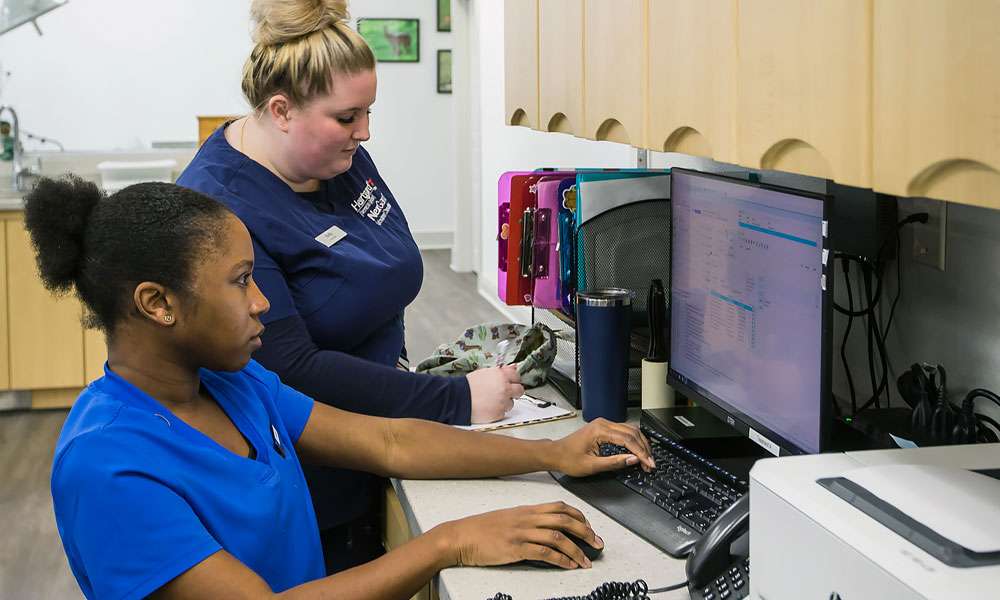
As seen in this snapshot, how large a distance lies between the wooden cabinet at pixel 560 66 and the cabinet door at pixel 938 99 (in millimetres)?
980

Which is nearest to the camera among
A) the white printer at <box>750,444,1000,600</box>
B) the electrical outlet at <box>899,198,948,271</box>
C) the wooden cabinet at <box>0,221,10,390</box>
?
the white printer at <box>750,444,1000,600</box>

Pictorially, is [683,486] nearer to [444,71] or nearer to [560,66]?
[560,66]

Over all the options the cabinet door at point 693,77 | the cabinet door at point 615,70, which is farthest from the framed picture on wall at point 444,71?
the cabinet door at point 693,77

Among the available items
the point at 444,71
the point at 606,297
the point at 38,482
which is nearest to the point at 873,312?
the point at 606,297

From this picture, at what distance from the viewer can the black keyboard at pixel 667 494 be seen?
1460 millimetres

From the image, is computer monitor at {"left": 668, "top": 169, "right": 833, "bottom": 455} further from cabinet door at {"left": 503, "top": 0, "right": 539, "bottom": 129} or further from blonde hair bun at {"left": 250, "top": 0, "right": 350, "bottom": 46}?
blonde hair bun at {"left": 250, "top": 0, "right": 350, "bottom": 46}

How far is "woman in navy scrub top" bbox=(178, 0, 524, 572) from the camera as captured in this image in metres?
1.79

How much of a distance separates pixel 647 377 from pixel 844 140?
3.11ft

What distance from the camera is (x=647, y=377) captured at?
200 centimetres

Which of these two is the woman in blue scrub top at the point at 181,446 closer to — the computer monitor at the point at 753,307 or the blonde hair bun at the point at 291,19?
the computer monitor at the point at 753,307

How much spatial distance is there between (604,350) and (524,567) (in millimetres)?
655

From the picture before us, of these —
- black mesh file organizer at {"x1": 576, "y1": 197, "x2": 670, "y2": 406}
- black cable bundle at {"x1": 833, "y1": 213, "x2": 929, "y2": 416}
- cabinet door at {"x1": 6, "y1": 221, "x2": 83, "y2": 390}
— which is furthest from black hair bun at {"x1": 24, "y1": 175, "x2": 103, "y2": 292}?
cabinet door at {"x1": 6, "y1": 221, "x2": 83, "y2": 390}

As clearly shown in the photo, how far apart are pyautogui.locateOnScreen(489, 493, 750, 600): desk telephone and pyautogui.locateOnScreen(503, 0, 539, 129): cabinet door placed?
4.06ft

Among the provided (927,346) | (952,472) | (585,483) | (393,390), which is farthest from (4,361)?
(952,472)
